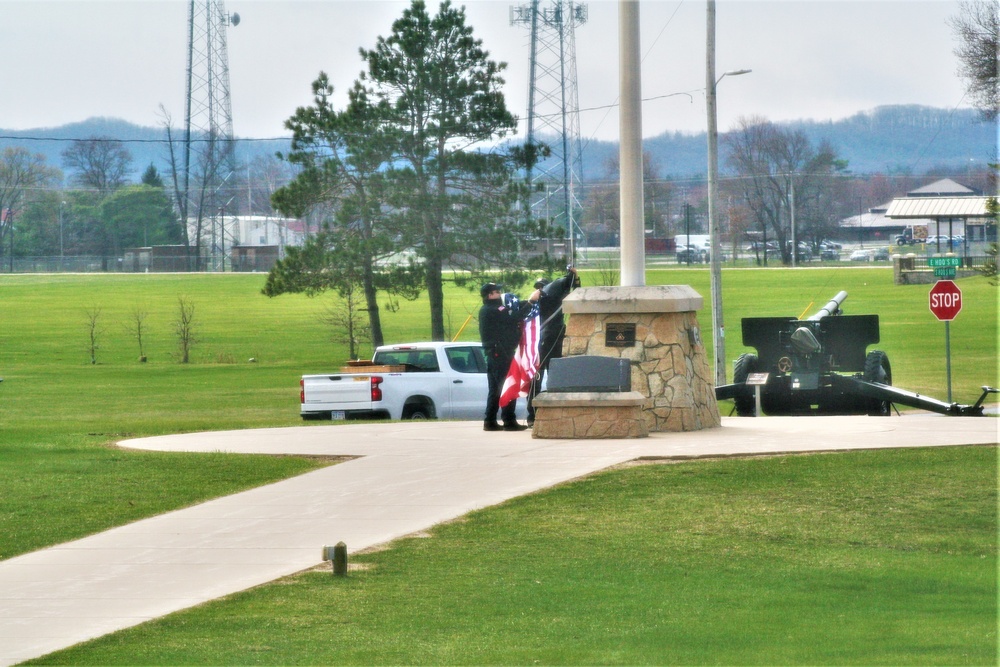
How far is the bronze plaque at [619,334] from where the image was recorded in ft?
50.2

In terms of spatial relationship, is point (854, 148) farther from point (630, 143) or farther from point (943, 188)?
point (630, 143)

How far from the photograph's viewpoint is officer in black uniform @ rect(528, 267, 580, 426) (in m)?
16.3

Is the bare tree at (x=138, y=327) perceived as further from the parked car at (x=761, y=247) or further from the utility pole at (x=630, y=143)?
the parked car at (x=761, y=247)

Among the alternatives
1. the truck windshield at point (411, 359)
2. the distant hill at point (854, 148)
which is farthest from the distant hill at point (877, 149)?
the truck windshield at point (411, 359)

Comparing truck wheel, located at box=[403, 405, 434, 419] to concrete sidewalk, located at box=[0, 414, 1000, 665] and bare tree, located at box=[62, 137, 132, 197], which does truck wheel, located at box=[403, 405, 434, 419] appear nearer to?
concrete sidewalk, located at box=[0, 414, 1000, 665]

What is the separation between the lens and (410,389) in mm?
21734

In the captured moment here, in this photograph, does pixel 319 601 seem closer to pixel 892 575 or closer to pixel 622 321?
pixel 892 575

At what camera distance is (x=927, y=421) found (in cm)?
1659

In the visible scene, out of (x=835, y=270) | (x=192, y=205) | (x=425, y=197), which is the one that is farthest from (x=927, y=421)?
(x=192, y=205)

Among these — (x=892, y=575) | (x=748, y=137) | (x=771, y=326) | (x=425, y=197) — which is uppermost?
(x=748, y=137)

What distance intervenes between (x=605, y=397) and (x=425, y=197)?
98.2 feet

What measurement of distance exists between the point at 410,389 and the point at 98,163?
6968cm

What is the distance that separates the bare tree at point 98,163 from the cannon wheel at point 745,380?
6912 cm

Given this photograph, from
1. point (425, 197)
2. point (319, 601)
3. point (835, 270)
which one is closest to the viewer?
point (319, 601)
